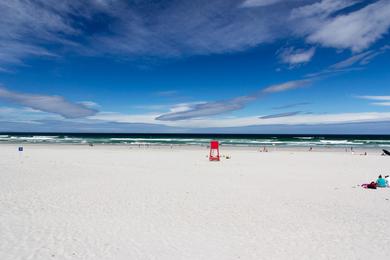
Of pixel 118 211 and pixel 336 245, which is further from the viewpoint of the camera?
pixel 118 211

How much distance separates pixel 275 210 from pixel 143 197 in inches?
161

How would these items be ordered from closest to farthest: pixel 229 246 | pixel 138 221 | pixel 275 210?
1. pixel 229 246
2. pixel 138 221
3. pixel 275 210

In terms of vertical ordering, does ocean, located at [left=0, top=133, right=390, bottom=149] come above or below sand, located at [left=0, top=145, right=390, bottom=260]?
above

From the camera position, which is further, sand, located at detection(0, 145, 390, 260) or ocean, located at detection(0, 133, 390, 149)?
ocean, located at detection(0, 133, 390, 149)

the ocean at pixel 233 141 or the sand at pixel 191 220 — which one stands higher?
the ocean at pixel 233 141

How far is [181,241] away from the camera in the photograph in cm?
585

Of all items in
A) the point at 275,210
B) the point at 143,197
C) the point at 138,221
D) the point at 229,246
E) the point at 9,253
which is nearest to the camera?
the point at 9,253

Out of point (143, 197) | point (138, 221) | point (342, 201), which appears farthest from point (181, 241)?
point (342, 201)

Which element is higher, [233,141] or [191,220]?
[233,141]

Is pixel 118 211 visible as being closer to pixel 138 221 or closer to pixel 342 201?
pixel 138 221

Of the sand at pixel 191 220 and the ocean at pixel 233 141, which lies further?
the ocean at pixel 233 141

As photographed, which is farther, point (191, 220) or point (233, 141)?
point (233, 141)

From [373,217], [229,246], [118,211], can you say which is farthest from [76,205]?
[373,217]

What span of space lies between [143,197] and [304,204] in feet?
16.1
